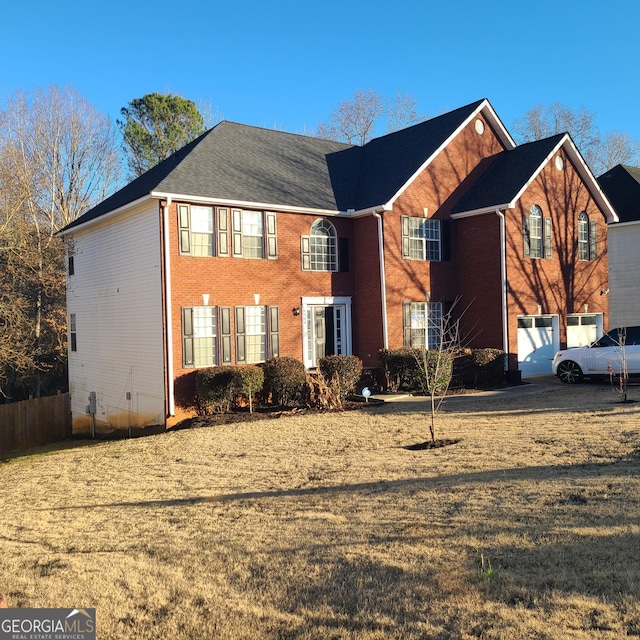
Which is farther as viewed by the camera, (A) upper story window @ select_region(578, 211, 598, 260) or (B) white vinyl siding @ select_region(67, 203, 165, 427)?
(A) upper story window @ select_region(578, 211, 598, 260)

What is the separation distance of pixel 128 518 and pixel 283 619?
11.6ft

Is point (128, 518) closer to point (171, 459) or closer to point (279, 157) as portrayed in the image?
point (171, 459)

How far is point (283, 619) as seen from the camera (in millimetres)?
4348

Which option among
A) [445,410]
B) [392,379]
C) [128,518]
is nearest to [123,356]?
[392,379]

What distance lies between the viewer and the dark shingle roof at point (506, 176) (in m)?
19.8

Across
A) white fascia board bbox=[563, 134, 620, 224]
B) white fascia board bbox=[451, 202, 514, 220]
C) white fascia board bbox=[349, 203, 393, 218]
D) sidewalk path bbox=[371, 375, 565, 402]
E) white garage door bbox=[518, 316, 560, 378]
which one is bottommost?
sidewalk path bbox=[371, 375, 565, 402]

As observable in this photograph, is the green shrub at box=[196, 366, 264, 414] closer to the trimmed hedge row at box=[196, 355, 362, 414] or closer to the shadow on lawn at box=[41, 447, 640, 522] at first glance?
the trimmed hedge row at box=[196, 355, 362, 414]

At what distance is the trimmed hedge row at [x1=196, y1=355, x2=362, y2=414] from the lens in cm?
1549

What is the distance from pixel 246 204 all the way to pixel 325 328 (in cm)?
470

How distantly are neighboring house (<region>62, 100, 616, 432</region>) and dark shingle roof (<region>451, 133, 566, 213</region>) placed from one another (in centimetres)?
7

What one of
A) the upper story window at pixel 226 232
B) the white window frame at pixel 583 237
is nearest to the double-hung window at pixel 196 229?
the upper story window at pixel 226 232

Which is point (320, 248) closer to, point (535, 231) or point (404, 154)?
point (404, 154)

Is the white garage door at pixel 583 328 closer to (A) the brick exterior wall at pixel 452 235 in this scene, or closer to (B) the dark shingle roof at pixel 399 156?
(A) the brick exterior wall at pixel 452 235

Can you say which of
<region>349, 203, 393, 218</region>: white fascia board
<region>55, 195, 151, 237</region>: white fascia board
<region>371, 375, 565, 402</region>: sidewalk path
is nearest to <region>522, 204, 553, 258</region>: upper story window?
<region>371, 375, 565, 402</region>: sidewalk path
